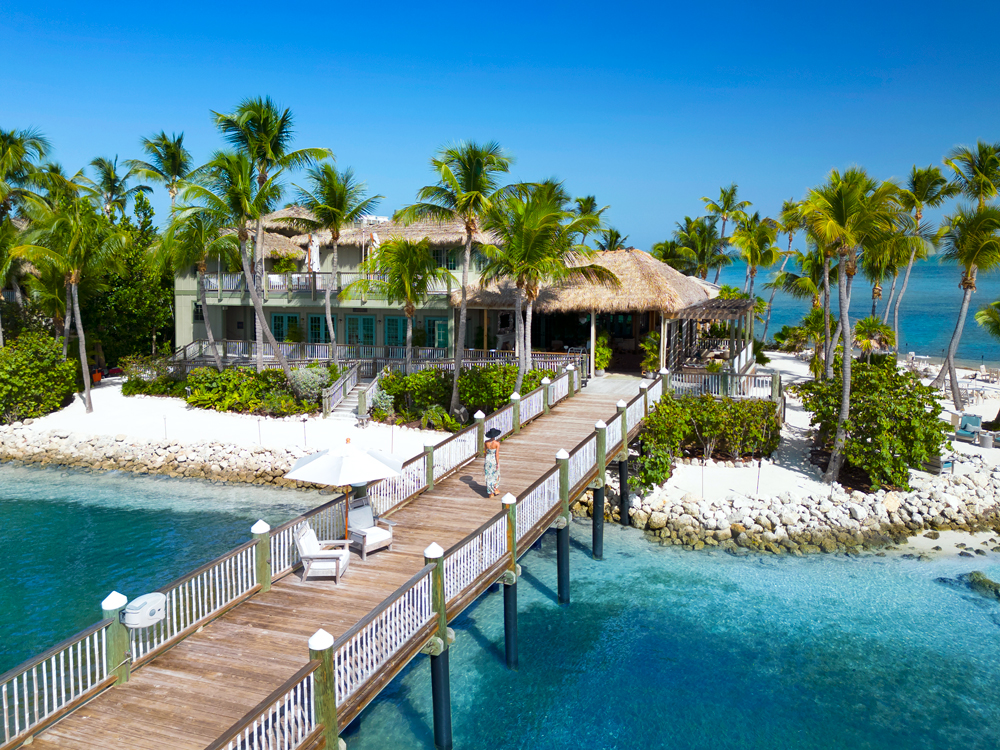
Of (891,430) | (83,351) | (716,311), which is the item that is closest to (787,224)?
(716,311)

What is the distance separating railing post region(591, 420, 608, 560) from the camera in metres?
16.2

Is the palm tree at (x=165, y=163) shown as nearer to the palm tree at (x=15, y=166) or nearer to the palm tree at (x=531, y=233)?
the palm tree at (x=15, y=166)

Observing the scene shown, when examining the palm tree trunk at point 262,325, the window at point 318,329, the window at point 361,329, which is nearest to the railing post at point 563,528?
the palm tree trunk at point 262,325

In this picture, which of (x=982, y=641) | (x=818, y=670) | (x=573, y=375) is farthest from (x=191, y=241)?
(x=982, y=641)

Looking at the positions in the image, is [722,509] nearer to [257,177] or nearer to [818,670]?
[818,670]

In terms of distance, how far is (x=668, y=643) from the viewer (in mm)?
13375

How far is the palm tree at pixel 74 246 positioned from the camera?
88.9 feet

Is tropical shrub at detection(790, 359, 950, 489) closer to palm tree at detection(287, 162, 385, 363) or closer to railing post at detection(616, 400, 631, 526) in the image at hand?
railing post at detection(616, 400, 631, 526)

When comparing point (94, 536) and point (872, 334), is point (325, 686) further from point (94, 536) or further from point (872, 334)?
point (872, 334)

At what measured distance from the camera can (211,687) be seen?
8156 millimetres

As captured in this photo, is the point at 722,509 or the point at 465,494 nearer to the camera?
the point at 465,494

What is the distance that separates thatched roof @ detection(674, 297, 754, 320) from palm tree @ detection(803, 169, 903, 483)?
5692 mm

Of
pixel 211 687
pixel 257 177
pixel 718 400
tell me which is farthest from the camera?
pixel 257 177

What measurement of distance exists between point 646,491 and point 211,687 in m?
13.8
